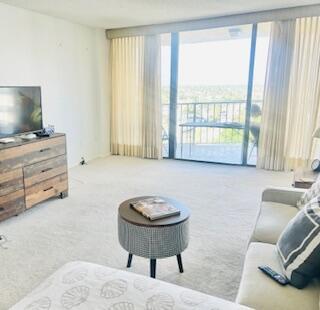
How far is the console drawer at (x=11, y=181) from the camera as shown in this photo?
290 centimetres

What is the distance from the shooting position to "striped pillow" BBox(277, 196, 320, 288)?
53.3 inches

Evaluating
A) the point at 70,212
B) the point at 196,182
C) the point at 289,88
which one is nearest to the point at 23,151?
the point at 70,212

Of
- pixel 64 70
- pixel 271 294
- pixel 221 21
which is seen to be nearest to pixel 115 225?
pixel 271 294

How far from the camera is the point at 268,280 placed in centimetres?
143

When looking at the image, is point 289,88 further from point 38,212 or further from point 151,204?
point 38,212

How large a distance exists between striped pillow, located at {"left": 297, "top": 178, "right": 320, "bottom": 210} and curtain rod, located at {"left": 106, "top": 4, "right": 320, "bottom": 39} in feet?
9.79

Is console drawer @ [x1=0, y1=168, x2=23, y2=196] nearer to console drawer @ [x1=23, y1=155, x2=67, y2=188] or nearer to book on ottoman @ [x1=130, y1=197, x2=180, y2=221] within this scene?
console drawer @ [x1=23, y1=155, x2=67, y2=188]

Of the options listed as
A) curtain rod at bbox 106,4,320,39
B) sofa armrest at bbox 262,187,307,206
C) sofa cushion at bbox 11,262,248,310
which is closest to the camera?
sofa cushion at bbox 11,262,248,310

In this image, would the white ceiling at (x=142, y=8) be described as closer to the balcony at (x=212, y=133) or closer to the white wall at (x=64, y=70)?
the white wall at (x=64, y=70)

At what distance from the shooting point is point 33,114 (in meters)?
3.48

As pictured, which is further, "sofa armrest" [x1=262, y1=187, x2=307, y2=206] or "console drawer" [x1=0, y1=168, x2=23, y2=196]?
"console drawer" [x1=0, y1=168, x2=23, y2=196]

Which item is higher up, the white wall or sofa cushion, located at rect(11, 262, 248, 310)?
the white wall

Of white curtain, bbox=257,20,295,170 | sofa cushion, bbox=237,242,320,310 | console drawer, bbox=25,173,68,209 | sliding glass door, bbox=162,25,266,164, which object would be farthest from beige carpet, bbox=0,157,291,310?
sliding glass door, bbox=162,25,266,164

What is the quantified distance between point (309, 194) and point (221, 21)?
3.35 m
